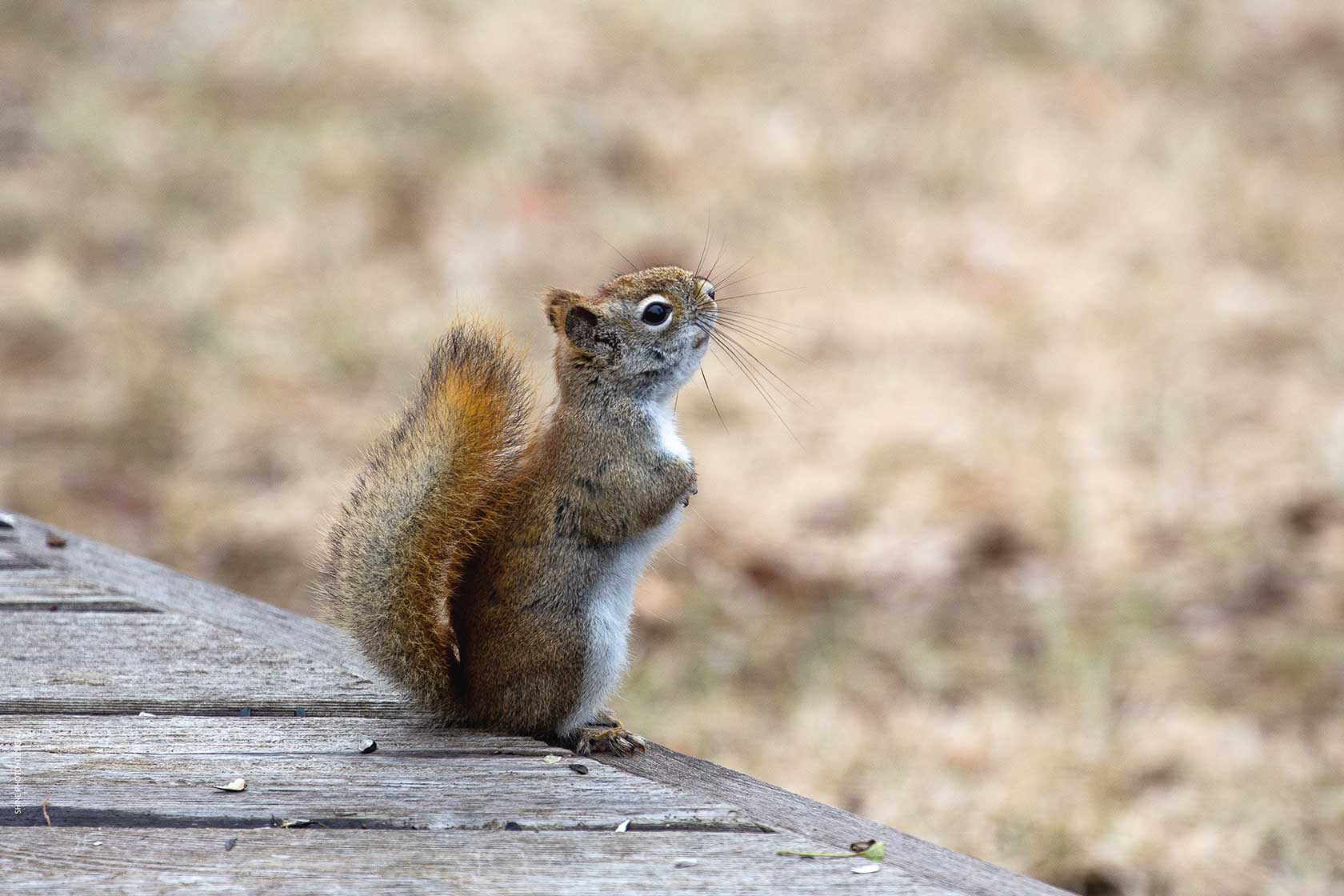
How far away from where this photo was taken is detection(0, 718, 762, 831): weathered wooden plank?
4.02 feet

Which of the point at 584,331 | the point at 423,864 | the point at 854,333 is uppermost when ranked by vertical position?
the point at 854,333

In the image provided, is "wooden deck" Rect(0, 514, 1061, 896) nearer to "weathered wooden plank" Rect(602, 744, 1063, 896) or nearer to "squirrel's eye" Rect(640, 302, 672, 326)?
"weathered wooden plank" Rect(602, 744, 1063, 896)

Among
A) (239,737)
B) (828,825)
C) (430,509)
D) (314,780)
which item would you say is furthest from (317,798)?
(828,825)

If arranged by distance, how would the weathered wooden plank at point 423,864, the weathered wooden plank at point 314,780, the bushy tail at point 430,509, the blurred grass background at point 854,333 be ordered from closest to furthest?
the weathered wooden plank at point 423,864
the weathered wooden plank at point 314,780
the bushy tail at point 430,509
the blurred grass background at point 854,333

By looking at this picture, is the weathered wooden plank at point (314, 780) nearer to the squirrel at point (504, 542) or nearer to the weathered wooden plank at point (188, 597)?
the squirrel at point (504, 542)

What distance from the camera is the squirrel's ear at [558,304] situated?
60.5 inches

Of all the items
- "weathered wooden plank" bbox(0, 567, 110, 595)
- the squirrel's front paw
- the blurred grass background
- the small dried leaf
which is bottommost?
the small dried leaf

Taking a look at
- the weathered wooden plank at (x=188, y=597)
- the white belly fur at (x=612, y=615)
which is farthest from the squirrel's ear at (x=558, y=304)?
the weathered wooden plank at (x=188, y=597)

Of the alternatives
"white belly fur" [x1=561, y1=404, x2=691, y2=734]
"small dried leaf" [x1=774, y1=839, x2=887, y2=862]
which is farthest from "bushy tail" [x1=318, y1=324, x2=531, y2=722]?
"small dried leaf" [x1=774, y1=839, x2=887, y2=862]

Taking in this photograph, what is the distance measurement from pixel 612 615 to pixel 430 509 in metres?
0.21

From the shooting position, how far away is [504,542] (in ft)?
4.58

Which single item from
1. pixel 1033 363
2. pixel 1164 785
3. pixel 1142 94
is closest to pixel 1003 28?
pixel 1142 94

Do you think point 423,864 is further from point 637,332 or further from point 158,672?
point 637,332

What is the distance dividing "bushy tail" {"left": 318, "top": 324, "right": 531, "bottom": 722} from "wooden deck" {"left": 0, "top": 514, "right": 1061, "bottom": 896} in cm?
9
